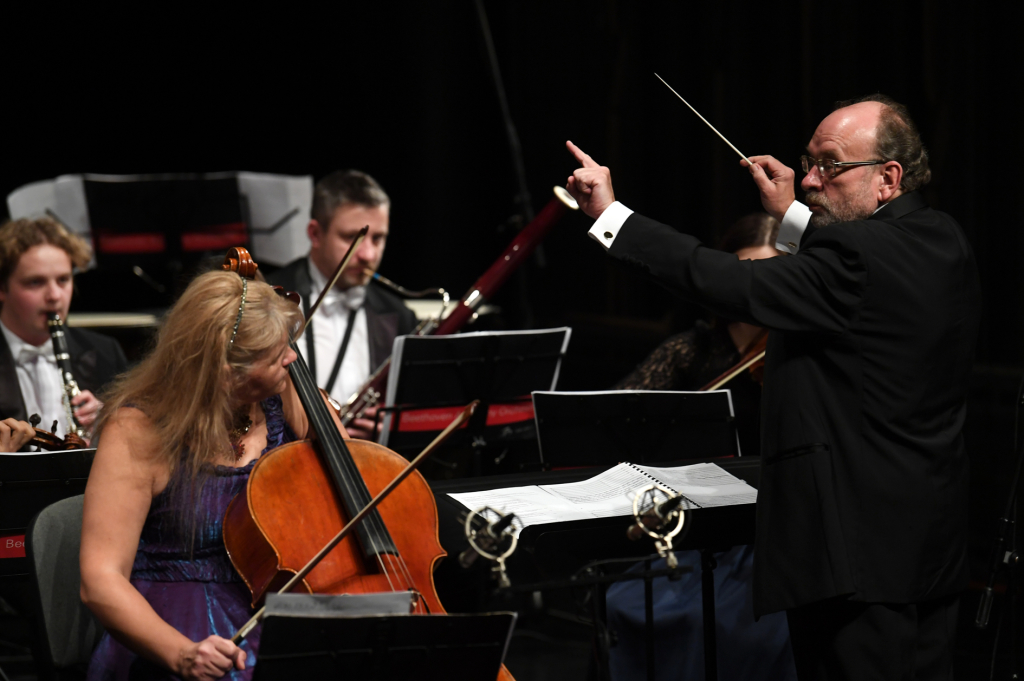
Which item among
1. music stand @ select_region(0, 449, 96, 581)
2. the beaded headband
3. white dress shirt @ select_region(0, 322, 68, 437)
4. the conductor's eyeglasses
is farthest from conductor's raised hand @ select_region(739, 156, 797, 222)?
white dress shirt @ select_region(0, 322, 68, 437)

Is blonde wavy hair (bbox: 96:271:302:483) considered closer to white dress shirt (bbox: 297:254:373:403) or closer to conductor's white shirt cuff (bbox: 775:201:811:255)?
conductor's white shirt cuff (bbox: 775:201:811:255)

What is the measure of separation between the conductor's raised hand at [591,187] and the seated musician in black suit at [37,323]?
6.54 feet

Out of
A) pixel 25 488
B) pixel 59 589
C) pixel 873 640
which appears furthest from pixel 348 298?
pixel 873 640

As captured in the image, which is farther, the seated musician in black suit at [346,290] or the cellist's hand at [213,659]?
the seated musician in black suit at [346,290]

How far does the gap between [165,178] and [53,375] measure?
1.71 meters

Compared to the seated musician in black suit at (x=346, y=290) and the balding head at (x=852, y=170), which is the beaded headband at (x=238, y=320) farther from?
the seated musician in black suit at (x=346, y=290)

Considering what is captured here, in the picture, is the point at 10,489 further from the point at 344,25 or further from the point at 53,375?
the point at 344,25

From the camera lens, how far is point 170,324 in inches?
76.3

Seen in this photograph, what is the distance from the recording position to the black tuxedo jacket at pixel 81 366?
3275 mm

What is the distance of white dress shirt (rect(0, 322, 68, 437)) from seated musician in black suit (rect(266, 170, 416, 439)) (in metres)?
0.75

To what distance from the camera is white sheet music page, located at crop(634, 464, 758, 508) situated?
6.91 feet

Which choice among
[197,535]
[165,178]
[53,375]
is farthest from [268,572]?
[165,178]

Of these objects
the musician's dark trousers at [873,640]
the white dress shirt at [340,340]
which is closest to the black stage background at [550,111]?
the white dress shirt at [340,340]

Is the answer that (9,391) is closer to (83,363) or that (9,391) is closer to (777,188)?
(83,363)
